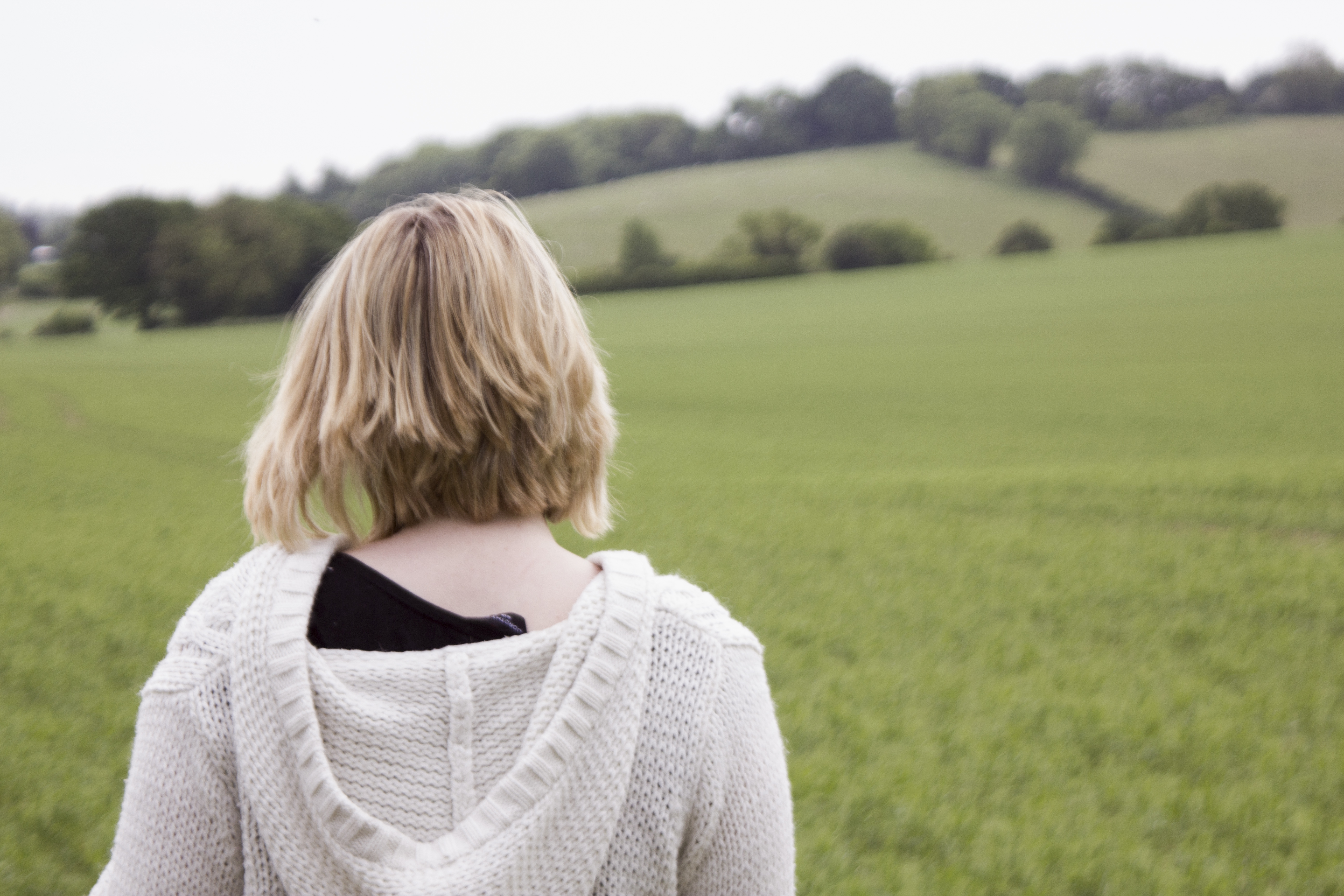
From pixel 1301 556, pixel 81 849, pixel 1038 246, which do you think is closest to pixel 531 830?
pixel 81 849

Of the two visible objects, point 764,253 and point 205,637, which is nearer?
point 205,637

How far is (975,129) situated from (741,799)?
303 feet

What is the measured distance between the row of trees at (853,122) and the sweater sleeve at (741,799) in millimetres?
77647

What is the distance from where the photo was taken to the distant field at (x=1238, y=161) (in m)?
66.0

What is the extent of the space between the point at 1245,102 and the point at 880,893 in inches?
4036

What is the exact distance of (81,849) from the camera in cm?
498

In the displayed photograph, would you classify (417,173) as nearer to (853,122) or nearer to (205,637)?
(853,122)

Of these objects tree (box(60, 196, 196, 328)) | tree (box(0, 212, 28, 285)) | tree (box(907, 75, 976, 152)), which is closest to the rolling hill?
tree (box(907, 75, 976, 152))

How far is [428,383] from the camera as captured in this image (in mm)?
1478

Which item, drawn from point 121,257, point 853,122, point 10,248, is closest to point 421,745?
point 10,248

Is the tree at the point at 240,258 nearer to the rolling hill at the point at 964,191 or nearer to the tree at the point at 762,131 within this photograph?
the rolling hill at the point at 964,191

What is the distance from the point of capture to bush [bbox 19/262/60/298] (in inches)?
2233

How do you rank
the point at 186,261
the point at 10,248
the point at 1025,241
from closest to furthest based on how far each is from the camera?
the point at 10,248
the point at 186,261
the point at 1025,241

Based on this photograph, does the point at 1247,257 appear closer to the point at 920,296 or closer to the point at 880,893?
the point at 920,296
